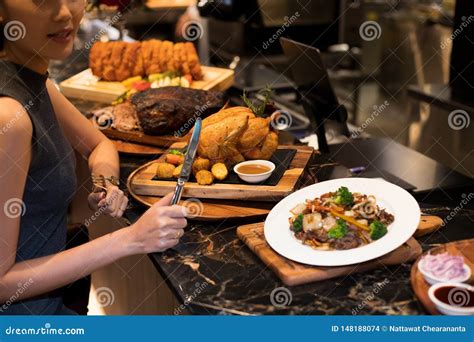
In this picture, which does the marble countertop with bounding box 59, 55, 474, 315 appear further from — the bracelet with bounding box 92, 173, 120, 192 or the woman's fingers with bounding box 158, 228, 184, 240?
the bracelet with bounding box 92, 173, 120, 192

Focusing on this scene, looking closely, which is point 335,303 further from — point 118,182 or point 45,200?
point 118,182

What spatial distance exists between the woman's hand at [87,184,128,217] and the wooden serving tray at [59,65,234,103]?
1596mm

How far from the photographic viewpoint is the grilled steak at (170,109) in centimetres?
288

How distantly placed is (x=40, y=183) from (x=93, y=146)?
79 cm

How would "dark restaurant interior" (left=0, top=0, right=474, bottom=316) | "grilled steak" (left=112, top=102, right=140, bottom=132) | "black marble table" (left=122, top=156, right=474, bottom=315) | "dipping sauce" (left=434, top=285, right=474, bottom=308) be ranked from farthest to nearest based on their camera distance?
"grilled steak" (left=112, top=102, right=140, bottom=132) < "dark restaurant interior" (left=0, top=0, right=474, bottom=316) < "black marble table" (left=122, top=156, right=474, bottom=315) < "dipping sauce" (left=434, top=285, right=474, bottom=308)

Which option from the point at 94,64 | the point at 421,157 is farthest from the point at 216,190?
the point at 94,64

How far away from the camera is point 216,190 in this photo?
2234 mm

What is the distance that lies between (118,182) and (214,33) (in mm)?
4862

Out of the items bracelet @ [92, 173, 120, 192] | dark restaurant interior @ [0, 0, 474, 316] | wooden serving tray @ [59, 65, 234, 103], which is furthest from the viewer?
wooden serving tray @ [59, 65, 234, 103]

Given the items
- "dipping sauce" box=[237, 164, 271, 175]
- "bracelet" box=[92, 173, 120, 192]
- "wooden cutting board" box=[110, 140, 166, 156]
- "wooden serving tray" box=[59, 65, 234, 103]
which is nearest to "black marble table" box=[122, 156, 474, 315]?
"dipping sauce" box=[237, 164, 271, 175]

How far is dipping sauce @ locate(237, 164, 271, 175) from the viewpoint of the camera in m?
2.30

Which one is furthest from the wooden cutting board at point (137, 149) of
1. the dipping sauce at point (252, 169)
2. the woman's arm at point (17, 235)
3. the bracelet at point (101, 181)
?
the woman's arm at point (17, 235)

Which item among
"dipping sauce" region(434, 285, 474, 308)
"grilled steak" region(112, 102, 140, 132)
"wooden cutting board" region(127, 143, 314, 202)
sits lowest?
"grilled steak" region(112, 102, 140, 132)

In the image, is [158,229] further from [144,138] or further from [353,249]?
[144,138]
